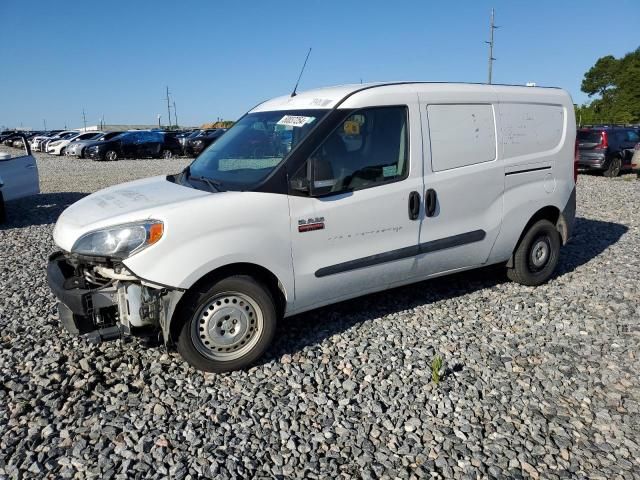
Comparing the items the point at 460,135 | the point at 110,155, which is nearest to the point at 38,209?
the point at 460,135

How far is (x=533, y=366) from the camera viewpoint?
4016 millimetres

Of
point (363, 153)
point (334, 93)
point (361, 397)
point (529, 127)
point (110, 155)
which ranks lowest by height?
point (361, 397)

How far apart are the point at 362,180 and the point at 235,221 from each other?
112cm

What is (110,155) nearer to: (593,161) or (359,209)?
(593,161)

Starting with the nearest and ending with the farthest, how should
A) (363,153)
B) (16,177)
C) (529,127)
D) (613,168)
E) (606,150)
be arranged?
(363,153) → (529,127) → (16,177) → (606,150) → (613,168)

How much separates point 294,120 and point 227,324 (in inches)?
67.5

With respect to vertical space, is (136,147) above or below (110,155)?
above

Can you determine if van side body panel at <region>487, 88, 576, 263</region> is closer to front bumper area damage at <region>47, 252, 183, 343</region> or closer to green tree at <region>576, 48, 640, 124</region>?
front bumper area damage at <region>47, 252, 183, 343</region>

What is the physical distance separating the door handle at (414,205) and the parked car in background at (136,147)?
85.3ft

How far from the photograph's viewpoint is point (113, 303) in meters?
3.64

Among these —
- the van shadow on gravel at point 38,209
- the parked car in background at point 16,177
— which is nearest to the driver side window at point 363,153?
the van shadow on gravel at point 38,209

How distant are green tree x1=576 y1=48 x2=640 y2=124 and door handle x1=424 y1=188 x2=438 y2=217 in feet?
188

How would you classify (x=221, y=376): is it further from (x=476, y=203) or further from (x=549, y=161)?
(x=549, y=161)

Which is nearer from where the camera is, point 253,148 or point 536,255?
point 253,148
